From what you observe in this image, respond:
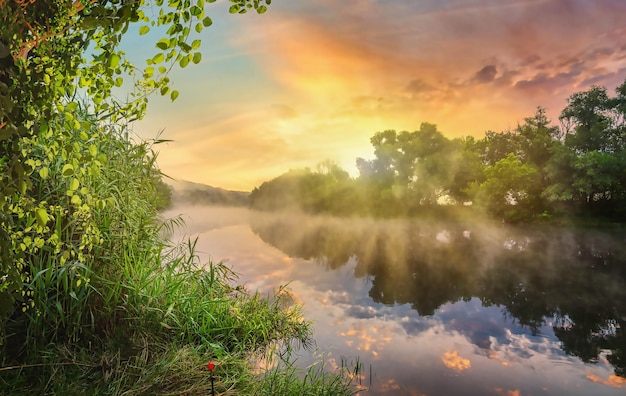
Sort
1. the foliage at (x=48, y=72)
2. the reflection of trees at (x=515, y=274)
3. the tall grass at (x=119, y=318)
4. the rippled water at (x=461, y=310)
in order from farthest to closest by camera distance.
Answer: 1. the reflection of trees at (x=515, y=274)
2. the rippled water at (x=461, y=310)
3. the tall grass at (x=119, y=318)
4. the foliage at (x=48, y=72)

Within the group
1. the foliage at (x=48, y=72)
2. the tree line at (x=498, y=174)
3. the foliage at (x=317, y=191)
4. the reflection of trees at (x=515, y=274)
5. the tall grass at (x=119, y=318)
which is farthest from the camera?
the foliage at (x=317, y=191)

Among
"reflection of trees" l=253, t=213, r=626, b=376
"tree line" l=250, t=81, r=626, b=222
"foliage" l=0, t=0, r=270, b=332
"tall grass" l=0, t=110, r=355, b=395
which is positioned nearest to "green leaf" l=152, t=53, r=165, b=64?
"foliage" l=0, t=0, r=270, b=332

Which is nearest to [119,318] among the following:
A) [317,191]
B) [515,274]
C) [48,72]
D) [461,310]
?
[48,72]

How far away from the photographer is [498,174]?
30.2m

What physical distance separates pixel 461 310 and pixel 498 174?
Answer: 23.4 meters

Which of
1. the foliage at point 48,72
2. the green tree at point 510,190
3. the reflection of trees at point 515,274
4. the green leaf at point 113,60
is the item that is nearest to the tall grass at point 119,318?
the foliage at point 48,72

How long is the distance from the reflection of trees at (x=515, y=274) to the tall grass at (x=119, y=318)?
5727 mm

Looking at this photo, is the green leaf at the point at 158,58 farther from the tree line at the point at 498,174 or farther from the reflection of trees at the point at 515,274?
the tree line at the point at 498,174

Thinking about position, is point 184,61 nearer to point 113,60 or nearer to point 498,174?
point 113,60

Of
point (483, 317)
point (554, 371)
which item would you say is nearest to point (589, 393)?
point (554, 371)

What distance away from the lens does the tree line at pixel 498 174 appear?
95.1 feet

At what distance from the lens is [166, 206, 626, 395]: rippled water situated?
6.02 metres

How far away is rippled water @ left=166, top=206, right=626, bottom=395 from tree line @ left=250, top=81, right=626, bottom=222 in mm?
10698

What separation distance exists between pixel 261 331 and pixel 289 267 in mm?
7731
